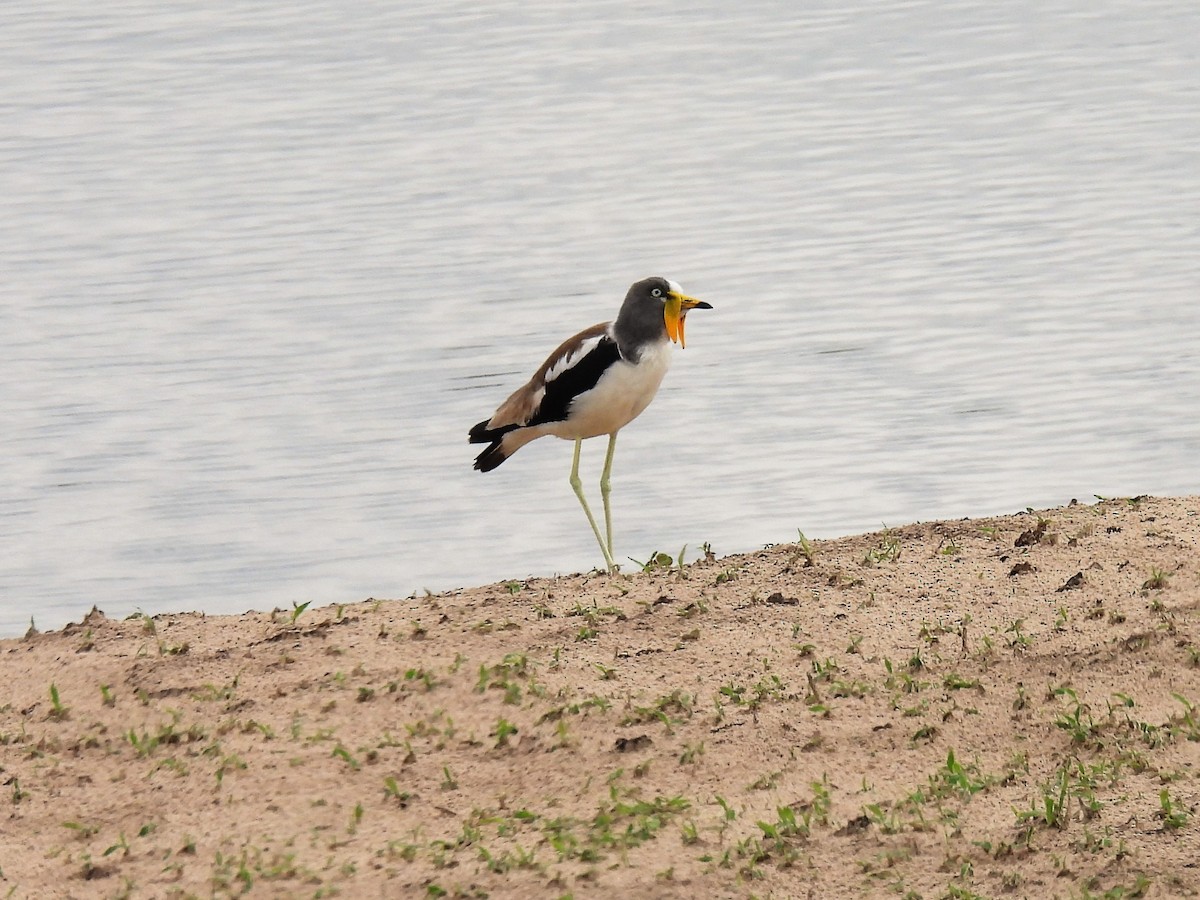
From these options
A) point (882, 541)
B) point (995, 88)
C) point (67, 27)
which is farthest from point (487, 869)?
point (67, 27)

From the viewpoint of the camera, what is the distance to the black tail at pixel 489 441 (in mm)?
9062

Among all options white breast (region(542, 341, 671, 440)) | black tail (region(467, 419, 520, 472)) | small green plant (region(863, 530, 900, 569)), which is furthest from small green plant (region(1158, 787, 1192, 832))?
black tail (region(467, 419, 520, 472))

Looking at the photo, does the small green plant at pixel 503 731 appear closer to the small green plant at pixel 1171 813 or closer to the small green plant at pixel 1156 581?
the small green plant at pixel 1171 813

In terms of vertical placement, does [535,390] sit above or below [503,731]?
above

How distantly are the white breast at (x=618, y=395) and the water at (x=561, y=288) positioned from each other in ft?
3.62

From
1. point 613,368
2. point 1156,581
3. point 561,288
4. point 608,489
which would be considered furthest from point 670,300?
point 561,288

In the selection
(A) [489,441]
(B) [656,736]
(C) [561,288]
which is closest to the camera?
(B) [656,736]

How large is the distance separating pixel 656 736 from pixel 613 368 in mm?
2511

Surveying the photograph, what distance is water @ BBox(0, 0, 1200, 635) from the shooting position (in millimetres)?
10281

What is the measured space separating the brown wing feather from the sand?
47.6 inches

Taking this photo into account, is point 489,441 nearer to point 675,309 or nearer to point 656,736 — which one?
point 675,309

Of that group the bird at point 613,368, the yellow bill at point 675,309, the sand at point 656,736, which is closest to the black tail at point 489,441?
the bird at point 613,368

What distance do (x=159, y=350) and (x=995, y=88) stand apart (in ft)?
34.0

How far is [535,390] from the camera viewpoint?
345 inches
